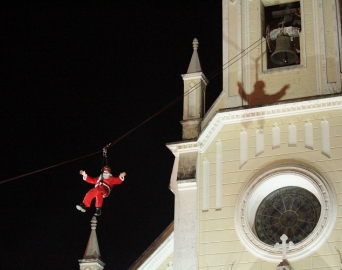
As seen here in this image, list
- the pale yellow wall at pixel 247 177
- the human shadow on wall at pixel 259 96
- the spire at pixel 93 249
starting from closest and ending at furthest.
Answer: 1. the pale yellow wall at pixel 247 177
2. the human shadow on wall at pixel 259 96
3. the spire at pixel 93 249

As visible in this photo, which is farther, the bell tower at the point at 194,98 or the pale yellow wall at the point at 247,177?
the bell tower at the point at 194,98

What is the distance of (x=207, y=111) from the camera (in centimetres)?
2894

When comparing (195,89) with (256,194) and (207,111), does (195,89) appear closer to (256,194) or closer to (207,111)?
(207,111)

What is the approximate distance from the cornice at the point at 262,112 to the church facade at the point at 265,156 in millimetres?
24

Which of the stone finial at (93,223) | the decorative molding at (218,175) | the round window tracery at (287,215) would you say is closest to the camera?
the round window tracery at (287,215)

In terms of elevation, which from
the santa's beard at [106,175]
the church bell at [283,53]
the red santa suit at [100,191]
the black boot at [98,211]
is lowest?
the black boot at [98,211]

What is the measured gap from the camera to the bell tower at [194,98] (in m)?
28.8

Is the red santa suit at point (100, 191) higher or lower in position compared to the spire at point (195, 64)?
lower

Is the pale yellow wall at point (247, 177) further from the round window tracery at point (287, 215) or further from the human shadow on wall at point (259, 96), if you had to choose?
the round window tracery at point (287, 215)

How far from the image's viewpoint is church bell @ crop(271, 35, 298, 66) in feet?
93.8

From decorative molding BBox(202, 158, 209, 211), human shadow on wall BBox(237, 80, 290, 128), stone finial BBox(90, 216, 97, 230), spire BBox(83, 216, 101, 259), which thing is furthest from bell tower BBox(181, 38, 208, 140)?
spire BBox(83, 216, 101, 259)

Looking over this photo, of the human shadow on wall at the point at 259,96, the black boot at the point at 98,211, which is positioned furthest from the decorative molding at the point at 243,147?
the black boot at the point at 98,211

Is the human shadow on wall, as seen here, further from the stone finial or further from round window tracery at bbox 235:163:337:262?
the stone finial

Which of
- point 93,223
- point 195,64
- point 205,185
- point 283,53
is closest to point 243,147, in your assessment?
point 205,185
